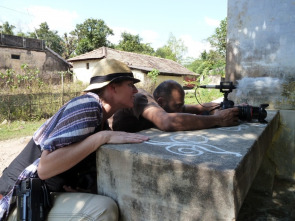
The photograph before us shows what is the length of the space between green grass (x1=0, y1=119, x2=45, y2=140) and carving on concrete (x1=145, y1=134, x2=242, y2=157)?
236 inches

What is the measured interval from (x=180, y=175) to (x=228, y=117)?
3.59ft

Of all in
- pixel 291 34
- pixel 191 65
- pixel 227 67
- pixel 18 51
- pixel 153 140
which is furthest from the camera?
pixel 191 65

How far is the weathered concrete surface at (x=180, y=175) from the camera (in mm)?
1202

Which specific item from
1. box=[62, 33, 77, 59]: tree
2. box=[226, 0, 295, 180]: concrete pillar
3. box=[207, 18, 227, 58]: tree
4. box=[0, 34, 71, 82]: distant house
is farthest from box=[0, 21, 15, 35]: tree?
box=[226, 0, 295, 180]: concrete pillar

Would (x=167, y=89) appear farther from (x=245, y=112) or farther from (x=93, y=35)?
(x=93, y=35)

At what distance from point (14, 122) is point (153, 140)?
7.77 meters

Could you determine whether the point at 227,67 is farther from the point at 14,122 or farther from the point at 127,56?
the point at 127,56

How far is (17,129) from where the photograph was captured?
24.6ft

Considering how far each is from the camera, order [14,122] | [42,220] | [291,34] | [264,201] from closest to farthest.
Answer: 1. [42,220]
2. [264,201]
3. [291,34]
4. [14,122]

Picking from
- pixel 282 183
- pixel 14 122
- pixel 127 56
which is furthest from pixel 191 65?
pixel 282 183

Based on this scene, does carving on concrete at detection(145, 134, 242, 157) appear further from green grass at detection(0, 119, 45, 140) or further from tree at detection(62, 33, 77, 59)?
tree at detection(62, 33, 77, 59)

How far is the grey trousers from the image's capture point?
1.48 m

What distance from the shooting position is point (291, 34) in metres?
3.23

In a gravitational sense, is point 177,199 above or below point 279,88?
below
